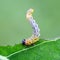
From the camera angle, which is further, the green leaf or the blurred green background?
the blurred green background

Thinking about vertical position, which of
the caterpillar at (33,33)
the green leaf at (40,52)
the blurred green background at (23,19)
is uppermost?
the blurred green background at (23,19)

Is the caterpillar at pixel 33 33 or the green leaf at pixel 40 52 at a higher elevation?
the caterpillar at pixel 33 33

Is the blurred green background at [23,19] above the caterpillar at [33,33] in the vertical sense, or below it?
above

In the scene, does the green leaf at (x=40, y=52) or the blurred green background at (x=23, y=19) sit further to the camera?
the blurred green background at (x=23, y=19)

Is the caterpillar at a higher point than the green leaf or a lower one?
higher

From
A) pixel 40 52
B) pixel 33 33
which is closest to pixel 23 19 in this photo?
pixel 33 33

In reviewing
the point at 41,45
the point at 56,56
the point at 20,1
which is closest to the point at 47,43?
the point at 41,45

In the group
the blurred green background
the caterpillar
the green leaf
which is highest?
the blurred green background
